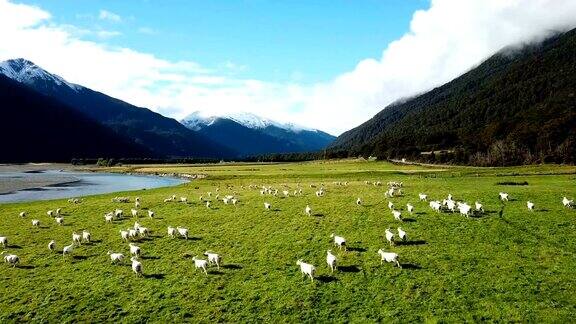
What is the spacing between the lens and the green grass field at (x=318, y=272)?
23.5m

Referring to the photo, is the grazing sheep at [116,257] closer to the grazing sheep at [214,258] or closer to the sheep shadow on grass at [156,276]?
the sheep shadow on grass at [156,276]

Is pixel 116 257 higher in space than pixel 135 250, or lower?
lower

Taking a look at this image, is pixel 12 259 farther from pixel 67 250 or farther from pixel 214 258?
pixel 214 258

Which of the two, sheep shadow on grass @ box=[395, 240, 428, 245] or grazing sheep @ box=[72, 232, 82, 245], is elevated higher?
sheep shadow on grass @ box=[395, 240, 428, 245]

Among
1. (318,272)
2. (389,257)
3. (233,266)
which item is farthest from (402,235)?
(233,266)

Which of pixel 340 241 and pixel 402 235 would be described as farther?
pixel 402 235

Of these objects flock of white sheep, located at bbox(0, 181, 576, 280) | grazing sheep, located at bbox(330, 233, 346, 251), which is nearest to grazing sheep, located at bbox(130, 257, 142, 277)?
flock of white sheep, located at bbox(0, 181, 576, 280)

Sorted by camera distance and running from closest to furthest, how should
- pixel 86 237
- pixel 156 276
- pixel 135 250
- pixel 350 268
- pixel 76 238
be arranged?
pixel 350 268
pixel 156 276
pixel 135 250
pixel 76 238
pixel 86 237

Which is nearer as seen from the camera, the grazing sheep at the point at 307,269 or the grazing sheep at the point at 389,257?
the grazing sheep at the point at 307,269

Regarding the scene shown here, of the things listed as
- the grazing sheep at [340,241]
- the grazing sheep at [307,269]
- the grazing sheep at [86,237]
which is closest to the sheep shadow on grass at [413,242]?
the grazing sheep at [340,241]

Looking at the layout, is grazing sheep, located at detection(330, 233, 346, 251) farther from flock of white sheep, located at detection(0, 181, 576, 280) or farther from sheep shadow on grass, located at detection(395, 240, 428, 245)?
sheep shadow on grass, located at detection(395, 240, 428, 245)

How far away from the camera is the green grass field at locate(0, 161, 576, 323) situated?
23469mm

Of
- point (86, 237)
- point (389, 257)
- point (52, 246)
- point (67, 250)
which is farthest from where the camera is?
point (86, 237)

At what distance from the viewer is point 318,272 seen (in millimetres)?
28375
